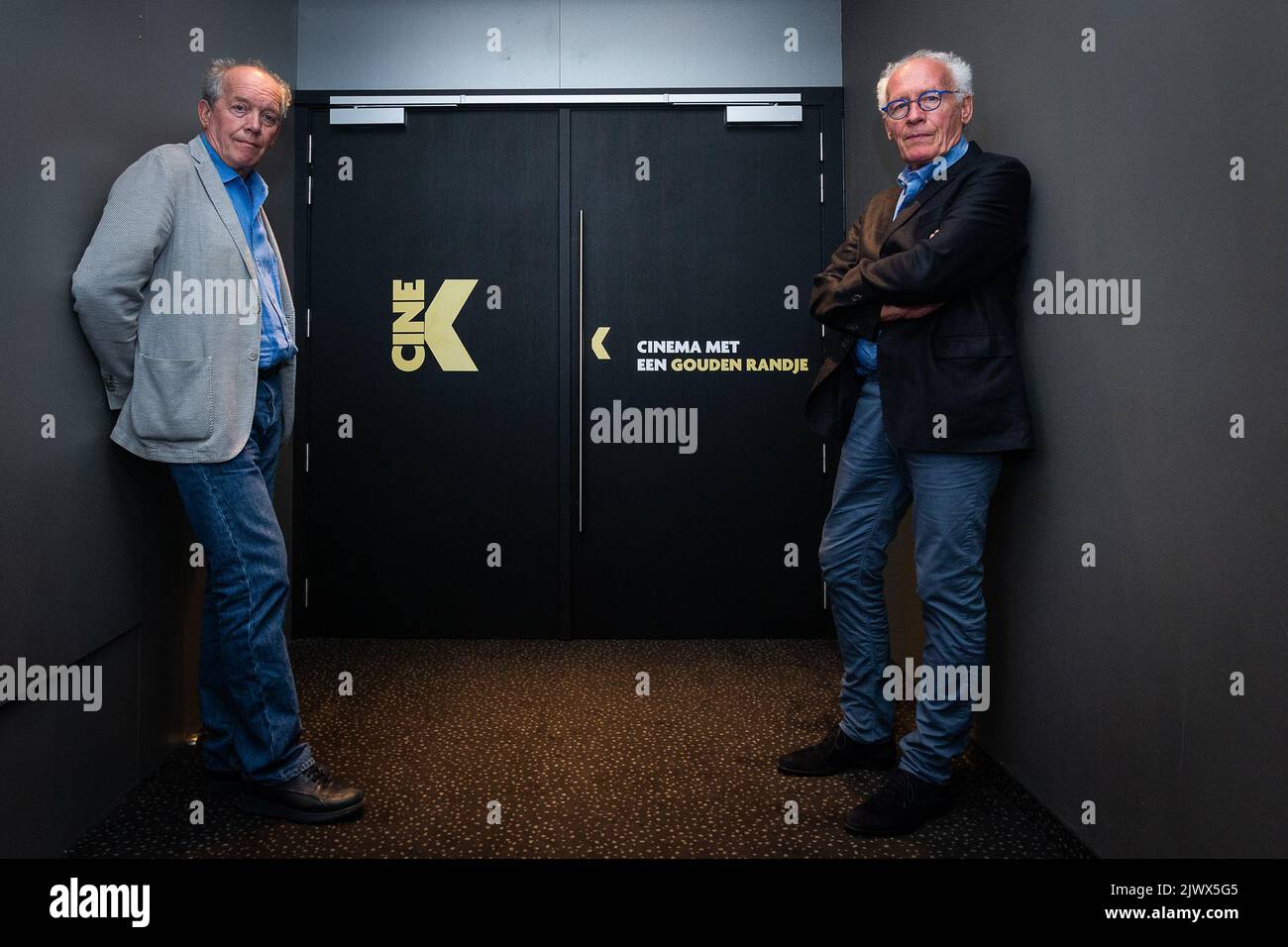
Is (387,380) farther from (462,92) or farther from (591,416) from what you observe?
(462,92)

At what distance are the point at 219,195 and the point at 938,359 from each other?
1610mm

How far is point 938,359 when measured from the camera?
1.81 metres

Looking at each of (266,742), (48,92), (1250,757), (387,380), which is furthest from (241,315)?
(1250,757)

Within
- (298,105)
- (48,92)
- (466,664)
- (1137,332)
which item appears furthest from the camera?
(298,105)

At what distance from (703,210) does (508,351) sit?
36.6 inches

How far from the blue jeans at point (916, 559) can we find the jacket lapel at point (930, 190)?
375 millimetres

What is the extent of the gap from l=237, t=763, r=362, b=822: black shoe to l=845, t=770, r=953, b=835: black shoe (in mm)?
1098

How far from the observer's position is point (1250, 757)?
1.25m

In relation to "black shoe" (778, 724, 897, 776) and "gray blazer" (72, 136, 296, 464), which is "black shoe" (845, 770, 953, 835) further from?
"gray blazer" (72, 136, 296, 464)

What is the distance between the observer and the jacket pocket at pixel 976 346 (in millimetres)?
1773

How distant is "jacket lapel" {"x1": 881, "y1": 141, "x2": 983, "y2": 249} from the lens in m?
1.85

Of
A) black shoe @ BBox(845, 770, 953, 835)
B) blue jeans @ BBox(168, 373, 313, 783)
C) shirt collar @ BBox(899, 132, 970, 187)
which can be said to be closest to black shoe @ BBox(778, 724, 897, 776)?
black shoe @ BBox(845, 770, 953, 835)

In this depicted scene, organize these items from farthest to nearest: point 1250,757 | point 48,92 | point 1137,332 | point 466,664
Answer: point 466,664 < point 48,92 < point 1137,332 < point 1250,757
